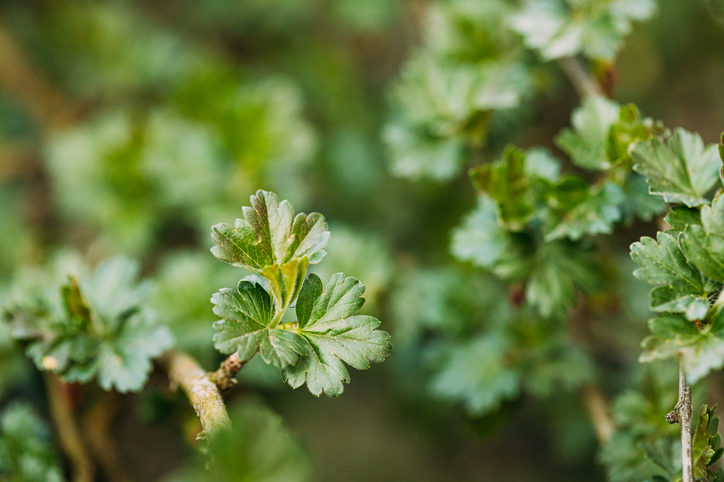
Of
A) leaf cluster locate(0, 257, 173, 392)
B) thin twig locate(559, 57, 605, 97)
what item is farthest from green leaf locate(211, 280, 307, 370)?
thin twig locate(559, 57, 605, 97)

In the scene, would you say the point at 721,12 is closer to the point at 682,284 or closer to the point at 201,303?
the point at 682,284

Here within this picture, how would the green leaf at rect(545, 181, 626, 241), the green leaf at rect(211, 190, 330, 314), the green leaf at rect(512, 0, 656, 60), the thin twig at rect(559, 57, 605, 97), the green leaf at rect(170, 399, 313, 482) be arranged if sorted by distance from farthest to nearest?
the thin twig at rect(559, 57, 605, 97)
the green leaf at rect(512, 0, 656, 60)
the green leaf at rect(545, 181, 626, 241)
the green leaf at rect(211, 190, 330, 314)
the green leaf at rect(170, 399, 313, 482)

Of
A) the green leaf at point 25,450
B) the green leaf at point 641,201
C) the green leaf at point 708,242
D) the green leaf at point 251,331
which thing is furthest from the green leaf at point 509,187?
the green leaf at point 25,450

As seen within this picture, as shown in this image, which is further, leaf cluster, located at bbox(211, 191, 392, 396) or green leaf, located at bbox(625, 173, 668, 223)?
green leaf, located at bbox(625, 173, 668, 223)

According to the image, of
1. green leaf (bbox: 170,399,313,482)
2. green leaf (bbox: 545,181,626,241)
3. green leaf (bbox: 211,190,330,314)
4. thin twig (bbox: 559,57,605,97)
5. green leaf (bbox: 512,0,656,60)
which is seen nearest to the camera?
green leaf (bbox: 170,399,313,482)

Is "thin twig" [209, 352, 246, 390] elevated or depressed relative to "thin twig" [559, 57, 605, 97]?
depressed

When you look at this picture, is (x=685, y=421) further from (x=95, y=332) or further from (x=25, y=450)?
(x=25, y=450)

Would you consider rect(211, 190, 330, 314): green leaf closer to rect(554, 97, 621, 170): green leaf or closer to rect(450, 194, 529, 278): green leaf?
rect(450, 194, 529, 278): green leaf
